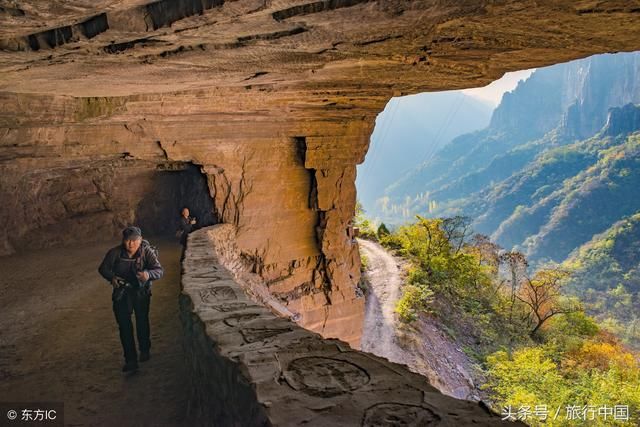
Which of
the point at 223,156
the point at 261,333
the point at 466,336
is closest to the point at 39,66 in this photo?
the point at 261,333

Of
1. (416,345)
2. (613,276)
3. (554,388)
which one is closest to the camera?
(554,388)

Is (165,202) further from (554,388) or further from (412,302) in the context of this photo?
(554,388)

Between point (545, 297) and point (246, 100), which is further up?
point (246, 100)

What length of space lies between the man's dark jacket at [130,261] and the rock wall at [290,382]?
1.99 ft

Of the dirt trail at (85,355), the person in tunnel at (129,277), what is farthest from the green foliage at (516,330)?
the person in tunnel at (129,277)

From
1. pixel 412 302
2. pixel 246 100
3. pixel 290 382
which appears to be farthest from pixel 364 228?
pixel 290 382

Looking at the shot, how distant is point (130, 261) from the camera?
3822 millimetres

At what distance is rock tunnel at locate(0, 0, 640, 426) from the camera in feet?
9.61

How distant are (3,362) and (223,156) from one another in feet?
17.9

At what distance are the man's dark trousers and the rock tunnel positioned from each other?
194 cm

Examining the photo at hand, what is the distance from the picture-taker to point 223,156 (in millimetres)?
9047

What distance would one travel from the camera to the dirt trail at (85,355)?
3.39 m

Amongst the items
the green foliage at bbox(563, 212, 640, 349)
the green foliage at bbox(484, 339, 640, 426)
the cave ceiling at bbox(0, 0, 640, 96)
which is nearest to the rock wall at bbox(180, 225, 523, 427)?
the cave ceiling at bbox(0, 0, 640, 96)

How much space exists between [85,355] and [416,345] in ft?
48.1
